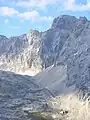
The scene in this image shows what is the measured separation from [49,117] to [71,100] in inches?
1201

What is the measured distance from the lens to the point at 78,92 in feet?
617

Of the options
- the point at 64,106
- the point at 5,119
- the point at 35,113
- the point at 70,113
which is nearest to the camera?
the point at 5,119

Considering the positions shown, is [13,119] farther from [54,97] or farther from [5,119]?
[54,97]

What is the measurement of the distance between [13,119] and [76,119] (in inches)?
975

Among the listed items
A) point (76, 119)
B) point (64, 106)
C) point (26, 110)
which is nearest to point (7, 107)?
point (26, 110)

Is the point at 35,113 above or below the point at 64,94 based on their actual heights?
below

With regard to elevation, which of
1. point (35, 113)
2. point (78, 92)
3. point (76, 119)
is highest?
point (78, 92)

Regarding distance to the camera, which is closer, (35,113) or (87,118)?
(87,118)

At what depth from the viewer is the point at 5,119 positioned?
140m

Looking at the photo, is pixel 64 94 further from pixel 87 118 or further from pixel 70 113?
pixel 87 118

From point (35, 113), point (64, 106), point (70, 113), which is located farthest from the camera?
point (64, 106)

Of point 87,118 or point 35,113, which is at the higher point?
point 35,113

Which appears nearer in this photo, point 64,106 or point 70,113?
point 70,113

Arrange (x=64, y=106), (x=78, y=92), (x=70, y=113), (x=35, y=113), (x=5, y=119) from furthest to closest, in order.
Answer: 1. (x=78, y=92)
2. (x=64, y=106)
3. (x=35, y=113)
4. (x=70, y=113)
5. (x=5, y=119)
